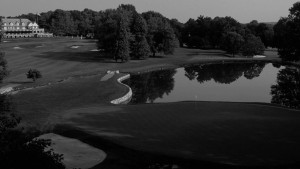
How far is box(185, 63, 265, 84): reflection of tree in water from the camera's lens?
74.5 m

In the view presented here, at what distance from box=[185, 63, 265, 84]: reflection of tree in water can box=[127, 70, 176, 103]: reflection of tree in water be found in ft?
19.3

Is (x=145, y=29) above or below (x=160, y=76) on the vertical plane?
above

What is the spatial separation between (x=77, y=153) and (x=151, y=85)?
38405 millimetres

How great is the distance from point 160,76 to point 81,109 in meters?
36.4

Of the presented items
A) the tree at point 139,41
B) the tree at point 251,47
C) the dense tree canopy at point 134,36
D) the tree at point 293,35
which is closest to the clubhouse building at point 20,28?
the dense tree canopy at point 134,36

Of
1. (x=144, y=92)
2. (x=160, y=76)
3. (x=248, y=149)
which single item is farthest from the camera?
(x=160, y=76)

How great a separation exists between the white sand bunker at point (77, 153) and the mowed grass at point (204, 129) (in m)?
2.26

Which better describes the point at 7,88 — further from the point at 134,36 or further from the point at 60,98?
the point at 134,36

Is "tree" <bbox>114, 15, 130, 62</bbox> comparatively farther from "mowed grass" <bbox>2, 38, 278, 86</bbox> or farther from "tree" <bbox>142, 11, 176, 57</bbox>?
"tree" <bbox>142, 11, 176, 57</bbox>

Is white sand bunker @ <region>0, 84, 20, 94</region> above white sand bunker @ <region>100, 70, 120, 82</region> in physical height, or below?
below

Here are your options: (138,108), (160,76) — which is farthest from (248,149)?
(160,76)

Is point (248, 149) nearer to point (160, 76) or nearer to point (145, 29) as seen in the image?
point (160, 76)

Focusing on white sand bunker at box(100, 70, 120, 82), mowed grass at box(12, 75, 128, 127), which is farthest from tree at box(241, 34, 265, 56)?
mowed grass at box(12, 75, 128, 127)

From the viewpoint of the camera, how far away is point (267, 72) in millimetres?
84438
